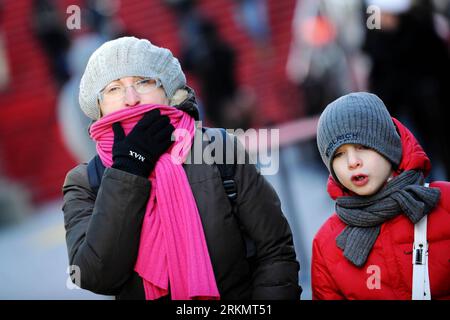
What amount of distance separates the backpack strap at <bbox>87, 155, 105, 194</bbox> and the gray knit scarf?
848 millimetres

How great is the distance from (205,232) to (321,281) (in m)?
0.48

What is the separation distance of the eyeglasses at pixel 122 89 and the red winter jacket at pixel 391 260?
75 centimetres

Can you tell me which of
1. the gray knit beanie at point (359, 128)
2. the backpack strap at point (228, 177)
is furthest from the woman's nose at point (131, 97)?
the gray knit beanie at point (359, 128)

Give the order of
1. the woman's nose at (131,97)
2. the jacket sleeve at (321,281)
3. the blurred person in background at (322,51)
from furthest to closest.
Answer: the blurred person in background at (322,51), the jacket sleeve at (321,281), the woman's nose at (131,97)

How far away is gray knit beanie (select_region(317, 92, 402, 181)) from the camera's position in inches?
103

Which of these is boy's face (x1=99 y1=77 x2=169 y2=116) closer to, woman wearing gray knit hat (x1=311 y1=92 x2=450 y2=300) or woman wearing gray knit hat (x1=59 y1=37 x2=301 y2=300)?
woman wearing gray knit hat (x1=59 y1=37 x2=301 y2=300)

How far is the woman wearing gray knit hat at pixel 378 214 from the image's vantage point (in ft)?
8.34

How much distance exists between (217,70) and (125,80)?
309cm

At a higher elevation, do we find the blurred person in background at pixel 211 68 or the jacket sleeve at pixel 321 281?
the blurred person in background at pixel 211 68

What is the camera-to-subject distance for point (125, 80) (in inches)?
103
